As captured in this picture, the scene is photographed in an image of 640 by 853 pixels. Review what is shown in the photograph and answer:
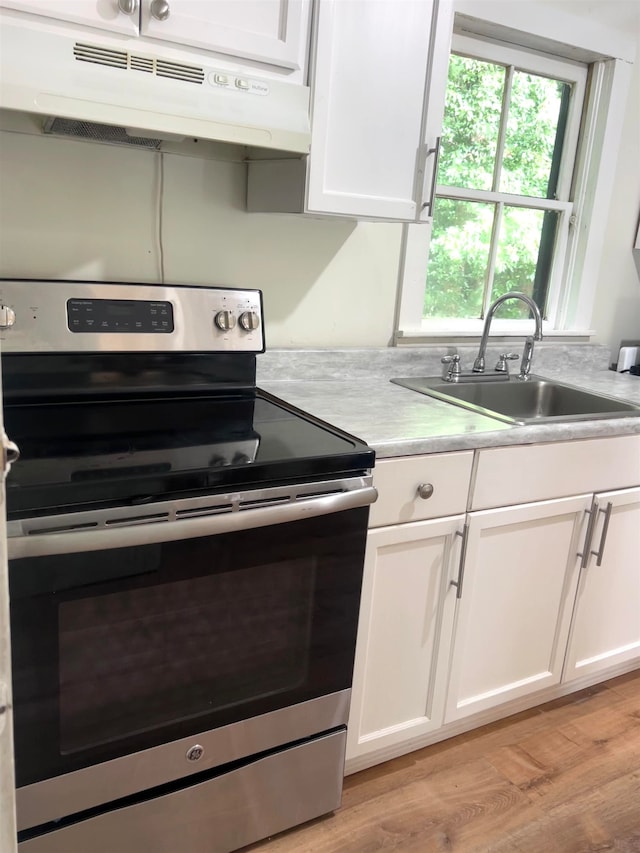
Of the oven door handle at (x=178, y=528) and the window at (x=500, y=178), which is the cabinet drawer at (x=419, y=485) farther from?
the window at (x=500, y=178)

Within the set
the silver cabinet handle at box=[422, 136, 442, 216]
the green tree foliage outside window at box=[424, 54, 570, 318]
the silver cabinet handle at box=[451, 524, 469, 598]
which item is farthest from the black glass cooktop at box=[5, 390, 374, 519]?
the green tree foliage outside window at box=[424, 54, 570, 318]

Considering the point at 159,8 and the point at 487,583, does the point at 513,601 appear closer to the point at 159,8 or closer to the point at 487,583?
the point at 487,583

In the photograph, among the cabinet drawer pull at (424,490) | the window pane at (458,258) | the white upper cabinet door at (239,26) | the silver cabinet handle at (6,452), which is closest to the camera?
the silver cabinet handle at (6,452)

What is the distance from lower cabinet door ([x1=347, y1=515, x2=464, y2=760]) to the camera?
1607 mm

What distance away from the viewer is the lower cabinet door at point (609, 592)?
1967 mm

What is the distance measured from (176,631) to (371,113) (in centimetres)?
121

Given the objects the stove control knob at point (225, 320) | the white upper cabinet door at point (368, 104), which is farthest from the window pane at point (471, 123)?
the stove control knob at point (225, 320)

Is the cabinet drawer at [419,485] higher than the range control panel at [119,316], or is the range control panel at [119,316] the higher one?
the range control panel at [119,316]

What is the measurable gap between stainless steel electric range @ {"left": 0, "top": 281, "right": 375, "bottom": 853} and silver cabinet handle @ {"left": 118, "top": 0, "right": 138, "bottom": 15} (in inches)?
21.5

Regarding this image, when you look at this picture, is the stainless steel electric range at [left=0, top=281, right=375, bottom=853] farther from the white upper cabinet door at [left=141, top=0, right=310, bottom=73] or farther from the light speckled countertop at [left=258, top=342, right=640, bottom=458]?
the white upper cabinet door at [left=141, top=0, right=310, bottom=73]

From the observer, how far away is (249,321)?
174 centimetres

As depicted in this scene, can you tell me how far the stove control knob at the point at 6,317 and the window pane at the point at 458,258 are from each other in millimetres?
1368

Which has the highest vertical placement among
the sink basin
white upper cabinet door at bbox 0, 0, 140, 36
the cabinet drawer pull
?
white upper cabinet door at bbox 0, 0, 140, 36

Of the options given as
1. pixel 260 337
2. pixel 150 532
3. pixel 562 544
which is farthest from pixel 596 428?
pixel 150 532
